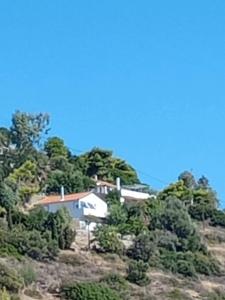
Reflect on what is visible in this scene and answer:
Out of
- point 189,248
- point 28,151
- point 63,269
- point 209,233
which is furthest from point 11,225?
point 28,151

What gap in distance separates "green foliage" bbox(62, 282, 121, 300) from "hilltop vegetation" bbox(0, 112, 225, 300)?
1.9 inches

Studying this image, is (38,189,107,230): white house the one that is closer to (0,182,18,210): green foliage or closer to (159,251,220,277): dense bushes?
(0,182,18,210): green foliage

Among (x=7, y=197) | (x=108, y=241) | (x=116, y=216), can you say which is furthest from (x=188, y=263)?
(x=7, y=197)

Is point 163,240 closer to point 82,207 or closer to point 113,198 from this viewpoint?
point 82,207

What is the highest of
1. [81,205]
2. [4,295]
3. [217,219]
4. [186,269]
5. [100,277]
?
[81,205]

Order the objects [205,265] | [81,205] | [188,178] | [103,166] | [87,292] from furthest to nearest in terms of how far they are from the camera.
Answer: [188,178] → [103,166] → [81,205] → [205,265] → [87,292]

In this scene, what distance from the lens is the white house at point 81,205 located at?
231ft

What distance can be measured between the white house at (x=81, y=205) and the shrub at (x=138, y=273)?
1519 cm

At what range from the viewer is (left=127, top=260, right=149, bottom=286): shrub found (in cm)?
5239

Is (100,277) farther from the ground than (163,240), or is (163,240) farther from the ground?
(163,240)

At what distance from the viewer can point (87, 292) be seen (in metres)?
46.4

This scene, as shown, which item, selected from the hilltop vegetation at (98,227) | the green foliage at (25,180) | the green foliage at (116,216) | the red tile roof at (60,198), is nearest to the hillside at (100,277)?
the hilltop vegetation at (98,227)

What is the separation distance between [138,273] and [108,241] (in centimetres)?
584

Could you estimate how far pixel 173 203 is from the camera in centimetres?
7031
